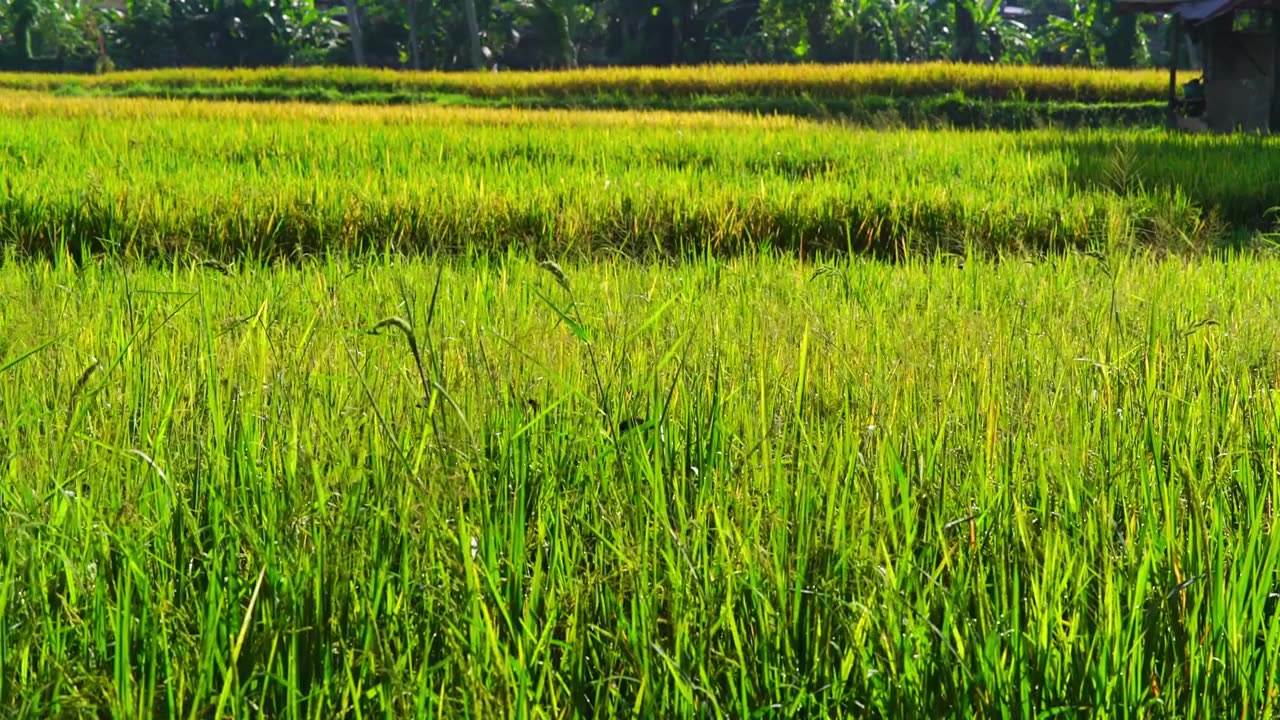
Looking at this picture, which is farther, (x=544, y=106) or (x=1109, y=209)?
(x=544, y=106)

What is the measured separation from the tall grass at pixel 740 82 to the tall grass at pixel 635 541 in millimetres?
18806

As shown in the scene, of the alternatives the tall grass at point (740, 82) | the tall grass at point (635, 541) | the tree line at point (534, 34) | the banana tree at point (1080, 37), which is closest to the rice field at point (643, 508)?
the tall grass at point (635, 541)

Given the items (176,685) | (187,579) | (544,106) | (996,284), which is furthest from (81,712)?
(544,106)

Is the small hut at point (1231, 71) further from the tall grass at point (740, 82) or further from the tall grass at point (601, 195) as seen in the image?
the tall grass at point (740, 82)

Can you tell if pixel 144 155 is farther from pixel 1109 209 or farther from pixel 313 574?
pixel 313 574

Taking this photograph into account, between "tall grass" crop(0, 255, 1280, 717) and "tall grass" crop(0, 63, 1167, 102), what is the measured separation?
61.7ft

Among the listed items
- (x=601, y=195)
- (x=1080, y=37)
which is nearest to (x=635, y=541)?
(x=601, y=195)

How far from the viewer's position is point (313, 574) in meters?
1.25

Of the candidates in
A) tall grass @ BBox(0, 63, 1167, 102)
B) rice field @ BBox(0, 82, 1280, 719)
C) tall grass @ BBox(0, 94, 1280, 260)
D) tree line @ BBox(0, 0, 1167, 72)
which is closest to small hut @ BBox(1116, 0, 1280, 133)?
tall grass @ BBox(0, 94, 1280, 260)

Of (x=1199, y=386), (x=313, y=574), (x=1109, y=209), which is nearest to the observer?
(x=313, y=574)

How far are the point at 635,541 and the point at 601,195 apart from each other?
14.0 feet

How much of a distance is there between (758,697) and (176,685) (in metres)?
0.53

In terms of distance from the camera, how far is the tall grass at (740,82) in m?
20.8

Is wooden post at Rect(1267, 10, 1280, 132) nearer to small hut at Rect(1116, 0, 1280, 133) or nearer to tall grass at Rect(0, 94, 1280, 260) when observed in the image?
small hut at Rect(1116, 0, 1280, 133)
